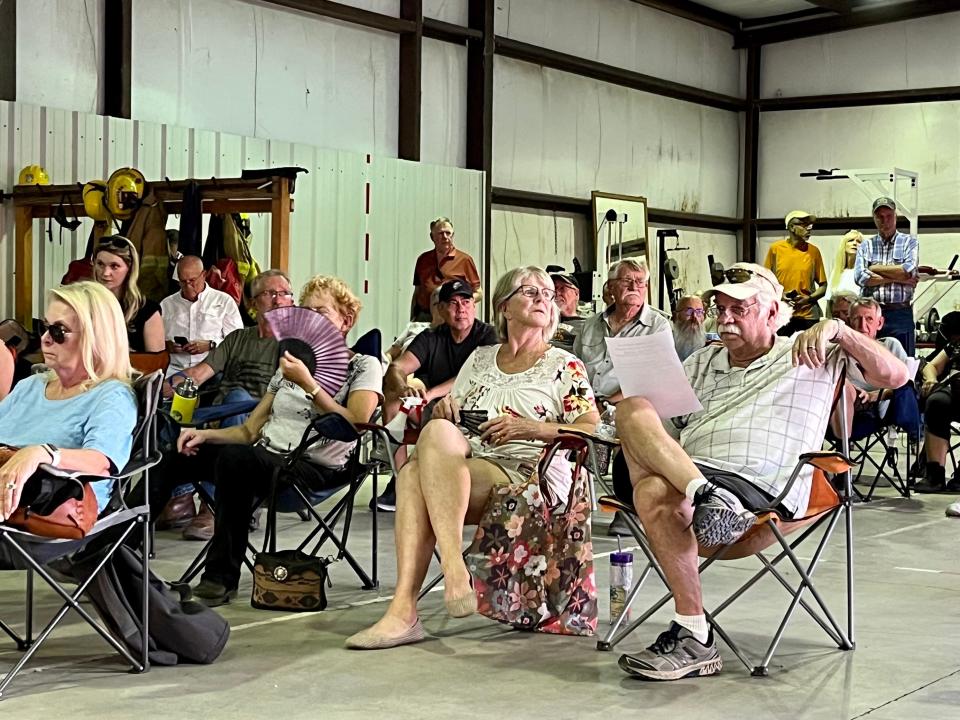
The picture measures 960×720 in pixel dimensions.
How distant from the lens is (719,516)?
335 centimetres

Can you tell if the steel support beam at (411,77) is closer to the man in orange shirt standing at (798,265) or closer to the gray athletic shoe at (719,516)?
the man in orange shirt standing at (798,265)

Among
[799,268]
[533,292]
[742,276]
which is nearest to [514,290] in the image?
[533,292]

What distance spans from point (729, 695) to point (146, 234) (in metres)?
5.08

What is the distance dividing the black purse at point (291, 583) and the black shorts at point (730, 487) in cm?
107

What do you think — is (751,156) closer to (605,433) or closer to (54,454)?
(605,433)

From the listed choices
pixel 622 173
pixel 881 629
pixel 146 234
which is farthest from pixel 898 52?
pixel 881 629

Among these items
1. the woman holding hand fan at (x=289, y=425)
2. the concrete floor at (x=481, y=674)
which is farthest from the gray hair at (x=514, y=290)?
the concrete floor at (x=481, y=674)

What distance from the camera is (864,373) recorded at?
3646mm

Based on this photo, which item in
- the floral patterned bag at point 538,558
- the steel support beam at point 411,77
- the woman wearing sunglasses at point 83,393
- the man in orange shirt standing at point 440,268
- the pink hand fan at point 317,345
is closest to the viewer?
the woman wearing sunglasses at point 83,393

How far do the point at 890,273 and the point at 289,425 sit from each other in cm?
565

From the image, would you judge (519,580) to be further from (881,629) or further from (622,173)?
(622,173)

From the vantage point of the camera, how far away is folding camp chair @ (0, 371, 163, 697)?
3150 mm

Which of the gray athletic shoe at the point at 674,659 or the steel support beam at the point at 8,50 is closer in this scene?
the gray athletic shoe at the point at 674,659

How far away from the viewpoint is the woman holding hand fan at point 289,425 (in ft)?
14.6
